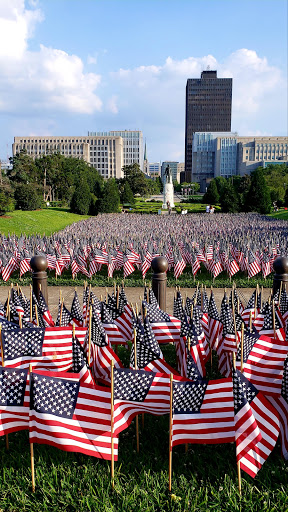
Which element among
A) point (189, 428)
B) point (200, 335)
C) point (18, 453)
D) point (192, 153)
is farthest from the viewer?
point (192, 153)

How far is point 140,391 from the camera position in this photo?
385 centimetres

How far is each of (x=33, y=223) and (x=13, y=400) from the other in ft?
93.3

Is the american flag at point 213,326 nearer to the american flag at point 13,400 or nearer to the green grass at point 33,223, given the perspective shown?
the american flag at point 13,400

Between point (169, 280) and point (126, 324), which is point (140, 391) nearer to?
point (126, 324)

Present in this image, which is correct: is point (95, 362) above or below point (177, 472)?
above

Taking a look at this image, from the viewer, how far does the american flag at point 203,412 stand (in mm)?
3592

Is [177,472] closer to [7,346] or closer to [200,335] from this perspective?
[200,335]

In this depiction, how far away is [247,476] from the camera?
12.2 feet

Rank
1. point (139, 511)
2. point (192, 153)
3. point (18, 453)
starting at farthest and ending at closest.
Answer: point (192, 153), point (18, 453), point (139, 511)

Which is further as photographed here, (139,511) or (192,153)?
(192,153)

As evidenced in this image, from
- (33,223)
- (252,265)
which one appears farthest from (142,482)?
(33,223)

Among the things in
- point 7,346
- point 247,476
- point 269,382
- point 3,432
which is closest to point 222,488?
point 247,476

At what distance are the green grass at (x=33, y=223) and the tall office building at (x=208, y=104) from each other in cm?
15588

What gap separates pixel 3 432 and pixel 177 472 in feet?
5.49
